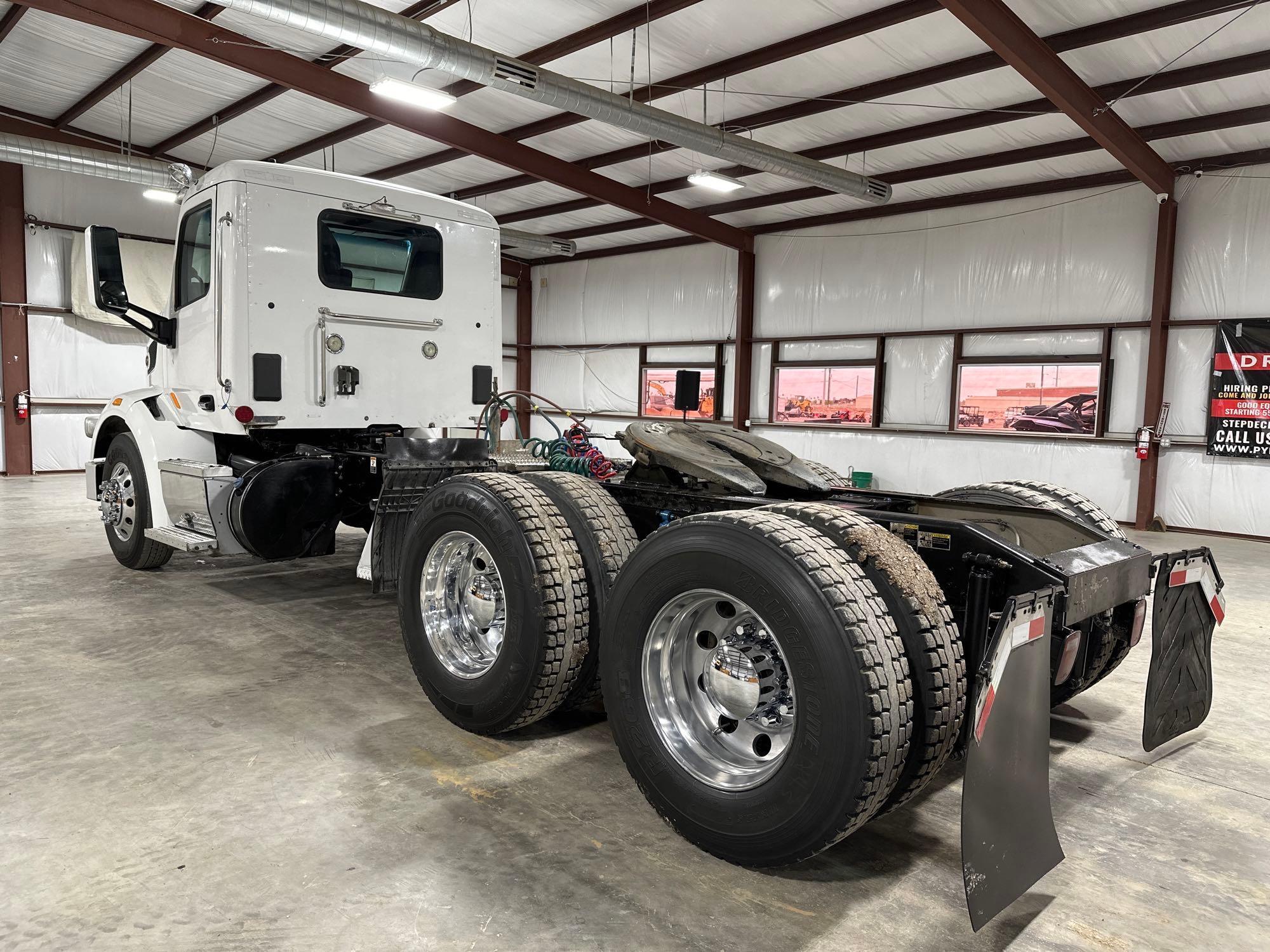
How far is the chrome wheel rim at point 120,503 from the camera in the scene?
6527 millimetres

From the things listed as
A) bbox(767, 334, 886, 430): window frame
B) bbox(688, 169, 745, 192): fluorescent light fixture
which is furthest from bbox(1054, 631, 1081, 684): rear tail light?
bbox(767, 334, 886, 430): window frame

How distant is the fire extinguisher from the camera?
11.7 meters

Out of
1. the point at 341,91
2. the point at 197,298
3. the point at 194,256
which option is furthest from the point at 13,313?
the point at 197,298

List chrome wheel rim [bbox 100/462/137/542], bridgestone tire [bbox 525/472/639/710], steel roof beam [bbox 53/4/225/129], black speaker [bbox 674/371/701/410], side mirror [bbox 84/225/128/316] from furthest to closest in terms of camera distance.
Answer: steel roof beam [bbox 53/4/225/129] → chrome wheel rim [bbox 100/462/137/542] → black speaker [bbox 674/371/701/410] → side mirror [bbox 84/225/128/316] → bridgestone tire [bbox 525/472/639/710]

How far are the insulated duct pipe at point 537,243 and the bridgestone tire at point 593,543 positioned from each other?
15084mm

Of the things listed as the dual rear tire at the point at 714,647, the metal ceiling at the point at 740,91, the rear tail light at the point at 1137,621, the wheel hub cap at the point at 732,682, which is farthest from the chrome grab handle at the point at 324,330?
the metal ceiling at the point at 740,91

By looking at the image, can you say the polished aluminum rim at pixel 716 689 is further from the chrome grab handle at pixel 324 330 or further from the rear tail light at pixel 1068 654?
the chrome grab handle at pixel 324 330

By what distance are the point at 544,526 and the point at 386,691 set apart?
1.43m

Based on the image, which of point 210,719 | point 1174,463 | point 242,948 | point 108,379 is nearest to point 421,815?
point 242,948

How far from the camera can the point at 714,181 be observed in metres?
12.4

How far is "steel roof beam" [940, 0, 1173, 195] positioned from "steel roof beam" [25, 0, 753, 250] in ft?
23.0

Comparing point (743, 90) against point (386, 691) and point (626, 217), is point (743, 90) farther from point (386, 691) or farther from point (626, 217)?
point (386, 691)

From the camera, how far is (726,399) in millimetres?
17609

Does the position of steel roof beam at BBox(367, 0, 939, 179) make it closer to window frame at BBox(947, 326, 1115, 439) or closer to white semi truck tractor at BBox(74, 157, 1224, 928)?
white semi truck tractor at BBox(74, 157, 1224, 928)
